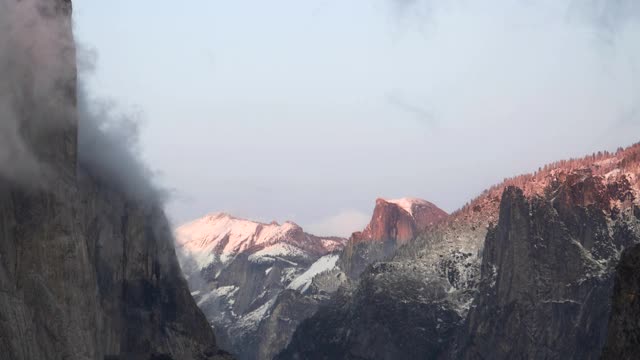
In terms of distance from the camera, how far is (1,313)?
199750 millimetres

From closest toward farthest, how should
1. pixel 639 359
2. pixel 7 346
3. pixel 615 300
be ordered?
pixel 639 359 → pixel 615 300 → pixel 7 346

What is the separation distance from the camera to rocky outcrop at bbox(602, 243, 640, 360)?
146500 mm

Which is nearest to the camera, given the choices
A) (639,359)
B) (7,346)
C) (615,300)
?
(639,359)

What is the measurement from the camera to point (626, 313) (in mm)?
149250

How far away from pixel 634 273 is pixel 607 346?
850 centimetres

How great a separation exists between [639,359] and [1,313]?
3834 inches

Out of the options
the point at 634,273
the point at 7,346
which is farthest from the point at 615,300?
the point at 7,346

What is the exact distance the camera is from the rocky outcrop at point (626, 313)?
481 feet

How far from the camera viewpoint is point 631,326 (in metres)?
147

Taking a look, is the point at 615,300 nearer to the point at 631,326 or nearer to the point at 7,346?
the point at 631,326

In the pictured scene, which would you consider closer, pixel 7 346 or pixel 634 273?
pixel 634 273

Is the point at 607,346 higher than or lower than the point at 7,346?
lower

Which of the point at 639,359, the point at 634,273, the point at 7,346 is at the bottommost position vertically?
the point at 639,359

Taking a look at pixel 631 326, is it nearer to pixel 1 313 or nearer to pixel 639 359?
pixel 639 359
